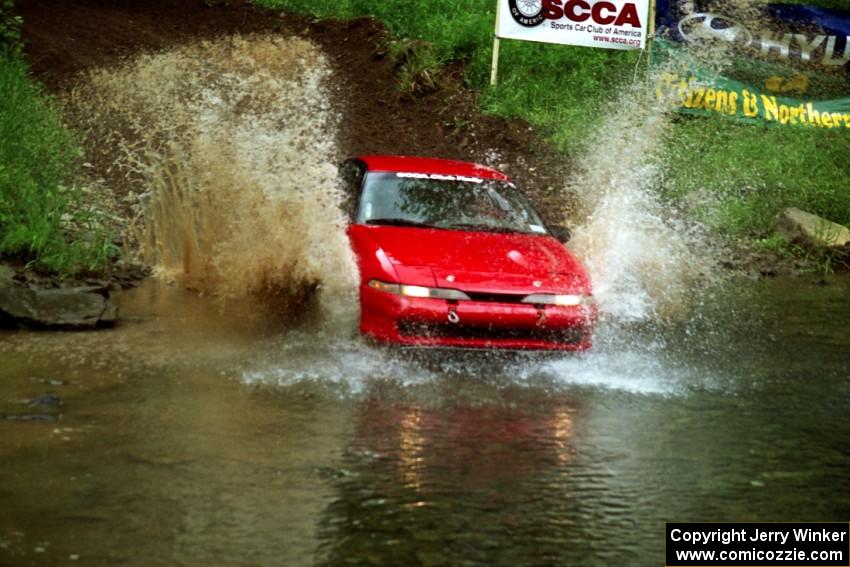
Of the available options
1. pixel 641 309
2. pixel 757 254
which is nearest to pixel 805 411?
pixel 641 309

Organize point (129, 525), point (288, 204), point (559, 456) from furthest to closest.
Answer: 1. point (288, 204)
2. point (559, 456)
3. point (129, 525)

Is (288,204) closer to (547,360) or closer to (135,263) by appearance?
(135,263)

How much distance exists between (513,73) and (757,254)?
7.35m

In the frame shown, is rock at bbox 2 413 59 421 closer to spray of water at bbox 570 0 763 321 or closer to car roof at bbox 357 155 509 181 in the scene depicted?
car roof at bbox 357 155 509 181

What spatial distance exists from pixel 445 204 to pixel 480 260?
129 cm

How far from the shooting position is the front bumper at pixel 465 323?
9031 mm

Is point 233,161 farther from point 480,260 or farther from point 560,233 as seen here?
point 480,260

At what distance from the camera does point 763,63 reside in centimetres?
2095

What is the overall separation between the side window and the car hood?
69 centimetres

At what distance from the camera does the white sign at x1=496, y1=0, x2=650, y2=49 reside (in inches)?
805

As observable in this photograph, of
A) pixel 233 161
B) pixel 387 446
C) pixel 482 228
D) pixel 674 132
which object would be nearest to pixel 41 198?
pixel 233 161

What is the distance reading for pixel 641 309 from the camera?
41.7ft

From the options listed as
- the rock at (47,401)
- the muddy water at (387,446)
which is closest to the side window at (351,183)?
the muddy water at (387,446)

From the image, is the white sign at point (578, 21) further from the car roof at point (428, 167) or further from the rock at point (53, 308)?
the rock at point (53, 308)
